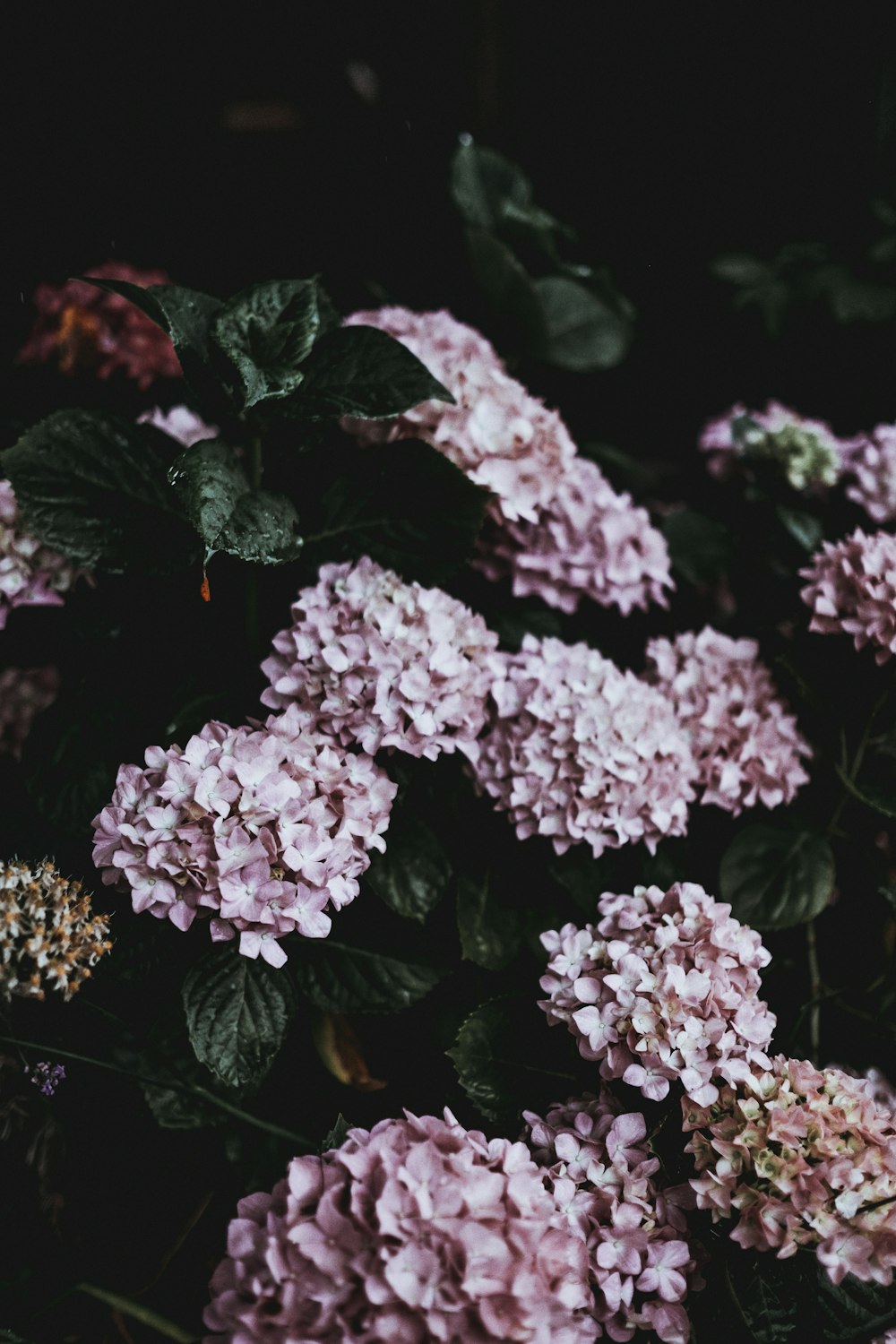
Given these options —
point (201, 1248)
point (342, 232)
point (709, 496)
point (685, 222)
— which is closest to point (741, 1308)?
point (201, 1248)

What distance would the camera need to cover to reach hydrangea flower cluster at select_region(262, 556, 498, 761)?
84 cm

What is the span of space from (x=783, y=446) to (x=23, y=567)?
93 cm

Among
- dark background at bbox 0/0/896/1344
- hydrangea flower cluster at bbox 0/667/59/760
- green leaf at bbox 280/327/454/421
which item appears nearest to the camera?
green leaf at bbox 280/327/454/421

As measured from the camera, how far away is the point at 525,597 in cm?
117

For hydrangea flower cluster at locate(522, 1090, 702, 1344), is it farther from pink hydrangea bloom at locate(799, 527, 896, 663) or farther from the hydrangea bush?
pink hydrangea bloom at locate(799, 527, 896, 663)

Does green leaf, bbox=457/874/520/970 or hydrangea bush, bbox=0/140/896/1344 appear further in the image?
green leaf, bbox=457/874/520/970

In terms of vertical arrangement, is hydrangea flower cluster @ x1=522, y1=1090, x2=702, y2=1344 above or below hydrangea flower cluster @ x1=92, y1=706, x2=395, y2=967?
below

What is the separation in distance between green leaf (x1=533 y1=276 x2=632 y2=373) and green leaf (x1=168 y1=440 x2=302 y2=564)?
0.74 meters

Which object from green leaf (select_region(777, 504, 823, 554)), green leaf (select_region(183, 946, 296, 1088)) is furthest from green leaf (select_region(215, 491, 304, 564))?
green leaf (select_region(777, 504, 823, 554))

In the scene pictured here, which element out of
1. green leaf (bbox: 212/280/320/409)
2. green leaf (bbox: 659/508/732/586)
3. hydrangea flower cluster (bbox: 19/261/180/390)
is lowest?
green leaf (bbox: 659/508/732/586)

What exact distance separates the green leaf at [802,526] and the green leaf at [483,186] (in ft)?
2.26

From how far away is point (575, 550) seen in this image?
3.57 feet

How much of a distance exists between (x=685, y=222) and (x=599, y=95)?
0.31 m

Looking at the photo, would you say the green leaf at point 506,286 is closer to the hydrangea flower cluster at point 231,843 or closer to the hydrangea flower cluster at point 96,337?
the hydrangea flower cluster at point 96,337
